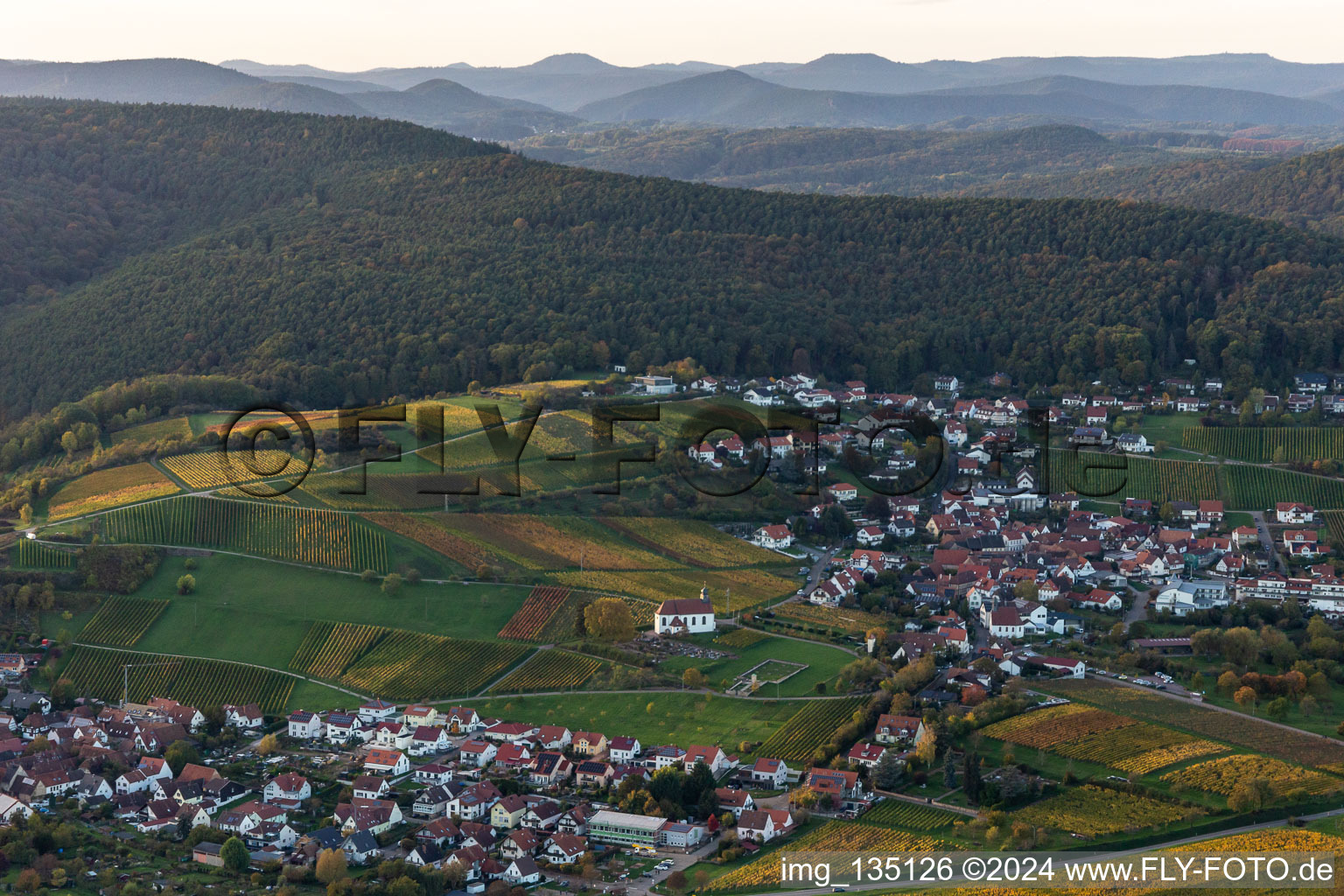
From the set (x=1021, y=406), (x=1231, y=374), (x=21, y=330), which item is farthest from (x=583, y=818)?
(x=21, y=330)

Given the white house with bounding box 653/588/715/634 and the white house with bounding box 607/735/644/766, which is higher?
the white house with bounding box 653/588/715/634

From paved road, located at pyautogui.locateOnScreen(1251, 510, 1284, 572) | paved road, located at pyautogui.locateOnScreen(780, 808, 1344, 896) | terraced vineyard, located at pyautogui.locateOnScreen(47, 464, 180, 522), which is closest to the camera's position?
paved road, located at pyautogui.locateOnScreen(780, 808, 1344, 896)

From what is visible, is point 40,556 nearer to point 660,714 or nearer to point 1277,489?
point 660,714

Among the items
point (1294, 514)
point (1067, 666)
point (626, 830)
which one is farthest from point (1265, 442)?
point (626, 830)

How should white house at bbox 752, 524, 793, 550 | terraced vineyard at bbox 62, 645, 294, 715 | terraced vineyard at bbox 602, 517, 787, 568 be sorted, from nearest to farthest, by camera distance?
terraced vineyard at bbox 62, 645, 294, 715
terraced vineyard at bbox 602, 517, 787, 568
white house at bbox 752, 524, 793, 550

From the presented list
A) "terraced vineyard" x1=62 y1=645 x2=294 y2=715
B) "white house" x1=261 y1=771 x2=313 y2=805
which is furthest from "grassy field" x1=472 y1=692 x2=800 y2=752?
"terraced vineyard" x1=62 y1=645 x2=294 y2=715

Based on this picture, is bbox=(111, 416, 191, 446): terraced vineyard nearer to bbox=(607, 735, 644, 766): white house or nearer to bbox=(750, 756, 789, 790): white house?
bbox=(607, 735, 644, 766): white house

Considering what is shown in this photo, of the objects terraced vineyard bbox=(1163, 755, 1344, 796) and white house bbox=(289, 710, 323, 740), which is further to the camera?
white house bbox=(289, 710, 323, 740)

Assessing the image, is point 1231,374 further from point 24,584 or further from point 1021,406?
point 24,584
